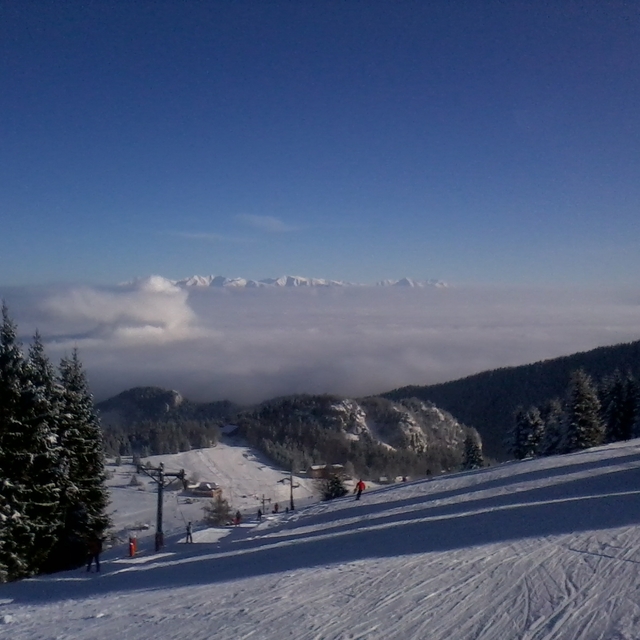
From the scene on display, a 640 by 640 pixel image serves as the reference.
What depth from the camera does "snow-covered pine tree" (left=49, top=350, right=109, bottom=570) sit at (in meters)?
23.1

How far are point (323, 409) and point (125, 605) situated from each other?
439ft

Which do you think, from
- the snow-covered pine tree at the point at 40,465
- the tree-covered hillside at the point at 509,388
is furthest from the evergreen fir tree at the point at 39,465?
the tree-covered hillside at the point at 509,388

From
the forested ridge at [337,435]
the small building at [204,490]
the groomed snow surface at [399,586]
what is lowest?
the small building at [204,490]

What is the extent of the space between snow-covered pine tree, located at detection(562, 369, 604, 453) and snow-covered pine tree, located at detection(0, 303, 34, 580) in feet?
125

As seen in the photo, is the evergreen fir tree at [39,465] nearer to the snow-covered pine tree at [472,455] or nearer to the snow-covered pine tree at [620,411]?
the snow-covered pine tree at [472,455]

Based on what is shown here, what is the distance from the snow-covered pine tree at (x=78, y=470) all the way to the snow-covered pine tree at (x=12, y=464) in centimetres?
228

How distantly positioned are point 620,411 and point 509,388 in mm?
81629

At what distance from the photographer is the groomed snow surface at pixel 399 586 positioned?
8.09 meters

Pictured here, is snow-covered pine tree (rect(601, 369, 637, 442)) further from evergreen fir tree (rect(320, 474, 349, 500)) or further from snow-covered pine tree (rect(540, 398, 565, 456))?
evergreen fir tree (rect(320, 474, 349, 500))

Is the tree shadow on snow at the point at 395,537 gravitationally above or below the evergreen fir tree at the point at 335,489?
above

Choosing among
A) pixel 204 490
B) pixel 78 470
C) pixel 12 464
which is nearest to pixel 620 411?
pixel 78 470

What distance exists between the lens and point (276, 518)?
3158 centimetres

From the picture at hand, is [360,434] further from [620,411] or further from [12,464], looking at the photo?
[12,464]

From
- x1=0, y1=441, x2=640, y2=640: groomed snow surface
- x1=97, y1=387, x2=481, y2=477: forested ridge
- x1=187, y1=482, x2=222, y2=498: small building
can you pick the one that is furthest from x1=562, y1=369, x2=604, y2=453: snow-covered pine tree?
x1=97, y1=387, x2=481, y2=477: forested ridge
